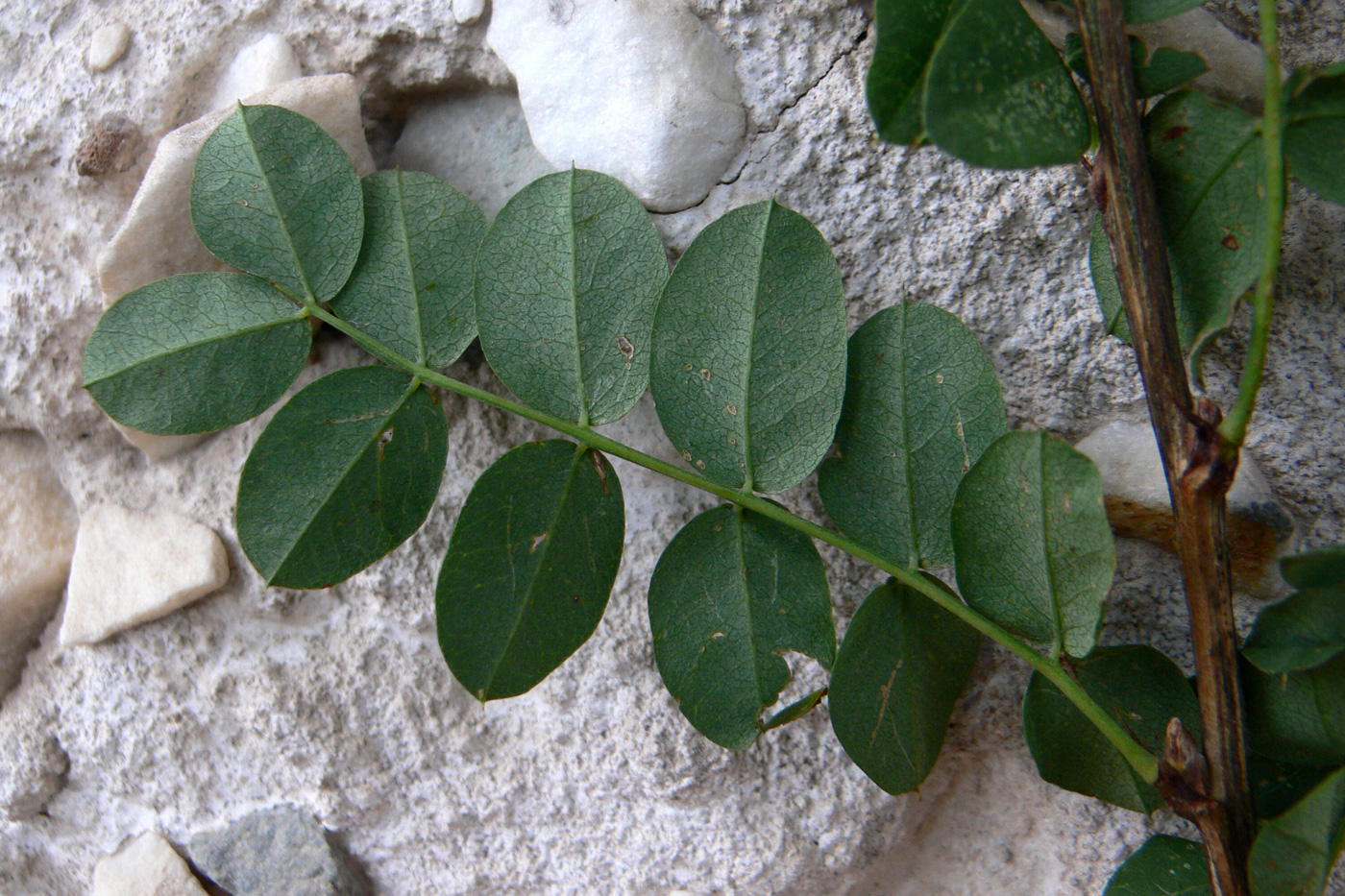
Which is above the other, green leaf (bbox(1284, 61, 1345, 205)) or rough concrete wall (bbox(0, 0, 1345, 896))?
green leaf (bbox(1284, 61, 1345, 205))

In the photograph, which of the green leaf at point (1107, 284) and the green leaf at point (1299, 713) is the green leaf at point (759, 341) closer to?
the green leaf at point (1107, 284)

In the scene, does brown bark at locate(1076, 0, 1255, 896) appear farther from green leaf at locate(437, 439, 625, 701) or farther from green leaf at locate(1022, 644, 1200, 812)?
green leaf at locate(437, 439, 625, 701)

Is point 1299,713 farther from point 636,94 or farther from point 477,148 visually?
point 477,148

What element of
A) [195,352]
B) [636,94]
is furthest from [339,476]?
[636,94]

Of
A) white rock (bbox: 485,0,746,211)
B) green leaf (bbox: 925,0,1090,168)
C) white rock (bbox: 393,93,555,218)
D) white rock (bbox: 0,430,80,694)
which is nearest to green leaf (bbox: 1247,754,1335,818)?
green leaf (bbox: 925,0,1090,168)

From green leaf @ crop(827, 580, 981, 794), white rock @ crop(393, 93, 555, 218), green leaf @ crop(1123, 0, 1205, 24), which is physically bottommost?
green leaf @ crop(827, 580, 981, 794)

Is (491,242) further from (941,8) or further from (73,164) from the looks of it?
(73,164)

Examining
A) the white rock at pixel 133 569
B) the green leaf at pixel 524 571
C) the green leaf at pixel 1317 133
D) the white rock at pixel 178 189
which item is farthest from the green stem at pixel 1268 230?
the white rock at pixel 133 569
